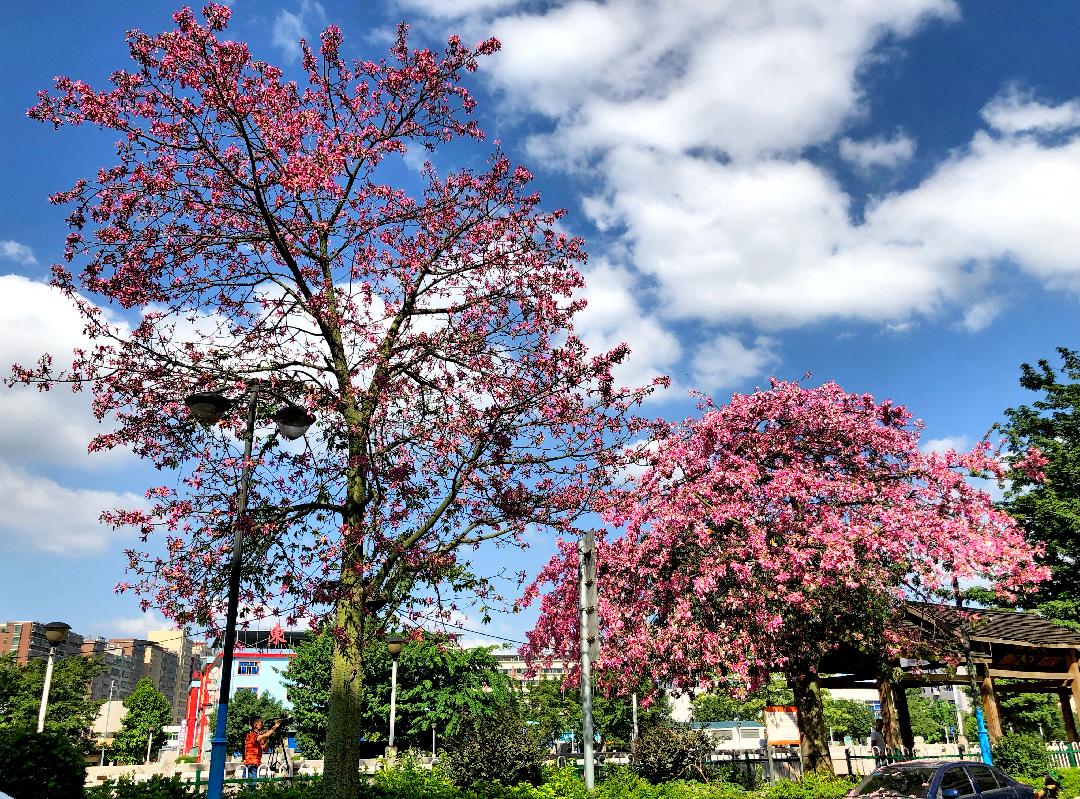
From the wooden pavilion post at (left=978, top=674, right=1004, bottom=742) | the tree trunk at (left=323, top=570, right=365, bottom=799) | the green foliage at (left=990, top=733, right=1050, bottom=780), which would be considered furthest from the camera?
the wooden pavilion post at (left=978, top=674, right=1004, bottom=742)

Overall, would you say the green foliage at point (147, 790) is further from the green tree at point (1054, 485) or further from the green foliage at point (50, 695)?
the green foliage at point (50, 695)

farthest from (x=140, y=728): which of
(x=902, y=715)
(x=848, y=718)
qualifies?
(x=902, y=715)

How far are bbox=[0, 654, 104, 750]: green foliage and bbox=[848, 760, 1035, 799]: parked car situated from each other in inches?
2654

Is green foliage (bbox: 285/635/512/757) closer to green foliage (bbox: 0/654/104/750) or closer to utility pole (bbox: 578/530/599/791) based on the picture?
green foliage (bbox: 0/654/104/750)

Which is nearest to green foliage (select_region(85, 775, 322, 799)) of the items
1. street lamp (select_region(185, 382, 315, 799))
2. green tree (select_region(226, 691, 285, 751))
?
street lamp (select_region(185, 382, 315, 799))

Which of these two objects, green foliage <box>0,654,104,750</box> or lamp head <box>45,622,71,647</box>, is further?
green foliage <box>0,654,104,750</box>

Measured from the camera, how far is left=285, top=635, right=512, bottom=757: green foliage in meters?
50.0

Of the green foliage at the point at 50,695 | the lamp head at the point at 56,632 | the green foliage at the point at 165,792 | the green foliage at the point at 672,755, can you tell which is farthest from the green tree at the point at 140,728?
the green foliage at the point at 165,792

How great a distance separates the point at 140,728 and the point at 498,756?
76.8 metres

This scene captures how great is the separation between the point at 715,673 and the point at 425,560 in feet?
34.3

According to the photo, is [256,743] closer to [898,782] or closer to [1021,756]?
[898,782]

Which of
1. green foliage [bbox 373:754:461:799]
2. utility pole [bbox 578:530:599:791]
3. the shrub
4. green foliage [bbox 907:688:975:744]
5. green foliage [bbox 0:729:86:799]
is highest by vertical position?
utility pole [bbox 578:530:599:791]

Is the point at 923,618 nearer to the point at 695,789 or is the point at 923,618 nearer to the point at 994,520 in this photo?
the point at 994,520

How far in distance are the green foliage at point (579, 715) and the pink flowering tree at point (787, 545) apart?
15.1m
